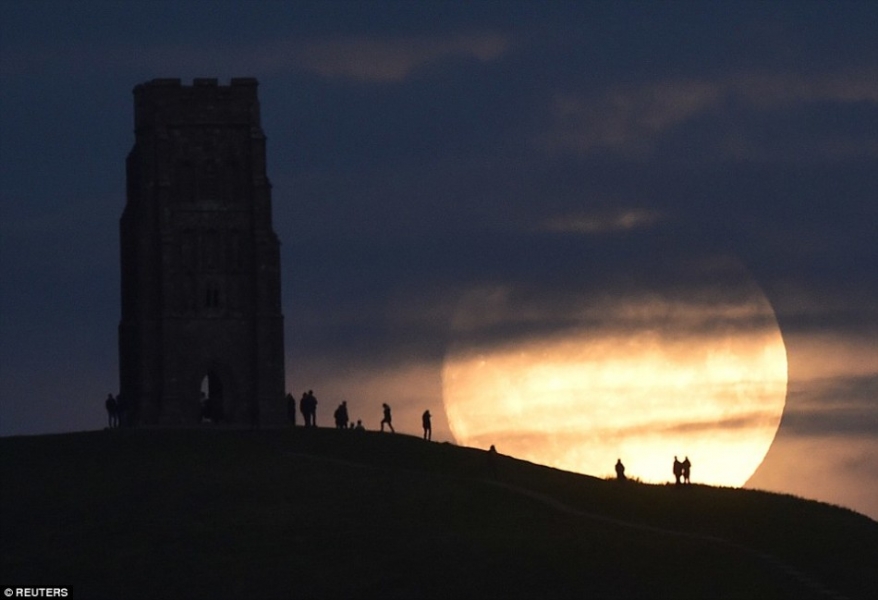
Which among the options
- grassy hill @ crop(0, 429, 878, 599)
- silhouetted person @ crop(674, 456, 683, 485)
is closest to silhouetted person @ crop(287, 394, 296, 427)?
grassy hill @ crop(0, 429, 878, 599)

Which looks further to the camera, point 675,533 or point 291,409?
point 291,409

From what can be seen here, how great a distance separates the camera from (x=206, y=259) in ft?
381

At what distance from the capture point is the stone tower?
11550 centimetres

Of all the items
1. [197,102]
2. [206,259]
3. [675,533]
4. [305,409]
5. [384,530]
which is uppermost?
[197,102]

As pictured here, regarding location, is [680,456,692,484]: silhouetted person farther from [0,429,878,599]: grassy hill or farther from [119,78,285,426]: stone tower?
[119,78,285,426]: stone tower

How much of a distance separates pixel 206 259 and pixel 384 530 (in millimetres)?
41700

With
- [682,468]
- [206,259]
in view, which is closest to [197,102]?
[206,259]

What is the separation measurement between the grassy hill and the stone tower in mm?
19456

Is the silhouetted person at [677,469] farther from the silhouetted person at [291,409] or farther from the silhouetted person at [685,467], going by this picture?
the silhouetted person at [291,409]

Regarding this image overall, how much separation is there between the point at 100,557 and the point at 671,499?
21197 millimetres

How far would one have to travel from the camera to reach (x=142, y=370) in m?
115

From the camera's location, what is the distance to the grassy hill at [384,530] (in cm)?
6981

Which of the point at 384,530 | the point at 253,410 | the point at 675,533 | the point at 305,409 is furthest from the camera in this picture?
the point at 253,410

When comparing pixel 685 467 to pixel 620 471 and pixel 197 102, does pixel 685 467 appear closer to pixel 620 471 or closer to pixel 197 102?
pixel 620 471
